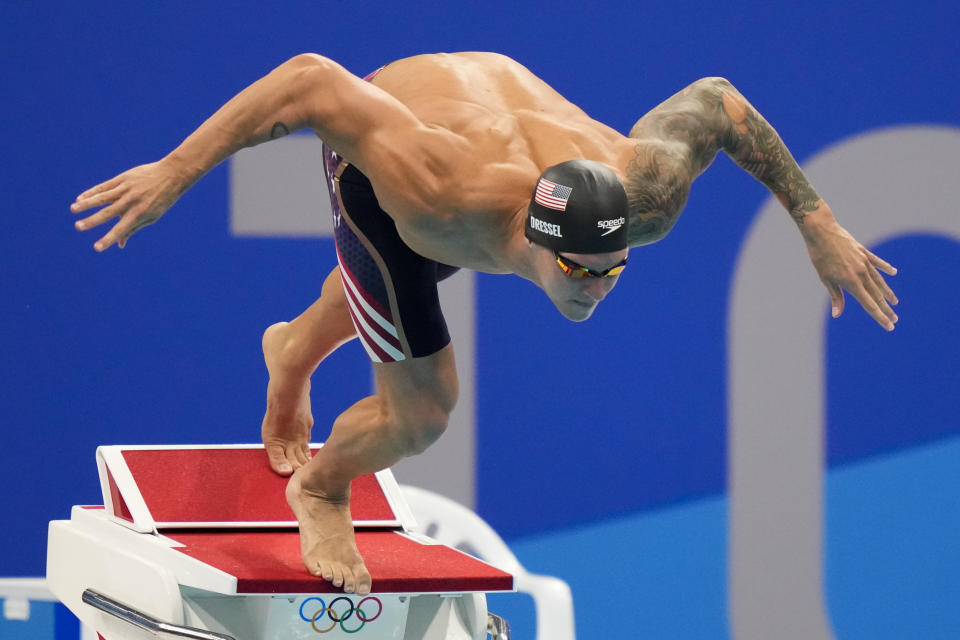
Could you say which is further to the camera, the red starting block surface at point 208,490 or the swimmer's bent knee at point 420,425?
the red starting block surface at point 208,490

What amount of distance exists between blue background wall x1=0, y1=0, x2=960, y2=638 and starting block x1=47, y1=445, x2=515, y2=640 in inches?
38.0

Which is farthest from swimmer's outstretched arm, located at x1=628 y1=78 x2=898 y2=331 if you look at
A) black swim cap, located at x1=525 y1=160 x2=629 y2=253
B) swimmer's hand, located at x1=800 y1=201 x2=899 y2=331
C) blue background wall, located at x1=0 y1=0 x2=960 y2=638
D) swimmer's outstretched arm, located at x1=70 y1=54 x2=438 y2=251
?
blue background wall, located at x1=0 y1=0 x2=960 y2=638

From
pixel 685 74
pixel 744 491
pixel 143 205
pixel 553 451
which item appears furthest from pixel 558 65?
pixel 143 205

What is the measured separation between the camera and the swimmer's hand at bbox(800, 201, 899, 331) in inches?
107

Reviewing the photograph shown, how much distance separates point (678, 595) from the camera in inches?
183

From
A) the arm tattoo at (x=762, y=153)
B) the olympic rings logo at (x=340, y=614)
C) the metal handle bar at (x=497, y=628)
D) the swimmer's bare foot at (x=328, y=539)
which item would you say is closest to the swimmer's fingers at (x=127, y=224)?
the swimmer's bare foot at (x=328, y=539)

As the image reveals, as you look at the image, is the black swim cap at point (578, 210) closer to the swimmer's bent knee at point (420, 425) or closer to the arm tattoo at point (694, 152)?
the arm tattoo at point (694, 152)

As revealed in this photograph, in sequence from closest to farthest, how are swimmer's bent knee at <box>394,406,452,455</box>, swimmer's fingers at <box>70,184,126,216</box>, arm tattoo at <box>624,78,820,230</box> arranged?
swimmer's fingers at <box>70,184,126,216</box> < arm tattoo at <box>624,78,820,230</box> < swimmer's bent knee at <box>394,406,452,455</box>

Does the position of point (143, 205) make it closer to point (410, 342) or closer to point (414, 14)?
point (410, 342)

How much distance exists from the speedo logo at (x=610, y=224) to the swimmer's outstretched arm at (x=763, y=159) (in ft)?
1.03

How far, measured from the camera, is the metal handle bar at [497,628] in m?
3.09

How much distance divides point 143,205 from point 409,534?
1.40m

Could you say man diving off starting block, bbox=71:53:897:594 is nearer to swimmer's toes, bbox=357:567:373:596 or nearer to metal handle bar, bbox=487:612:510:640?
swimmer's toes, bbox=357:567:373:596

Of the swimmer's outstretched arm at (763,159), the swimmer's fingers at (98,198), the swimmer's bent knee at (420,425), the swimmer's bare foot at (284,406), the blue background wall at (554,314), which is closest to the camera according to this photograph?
the swimmer's fingers at (98,198)
